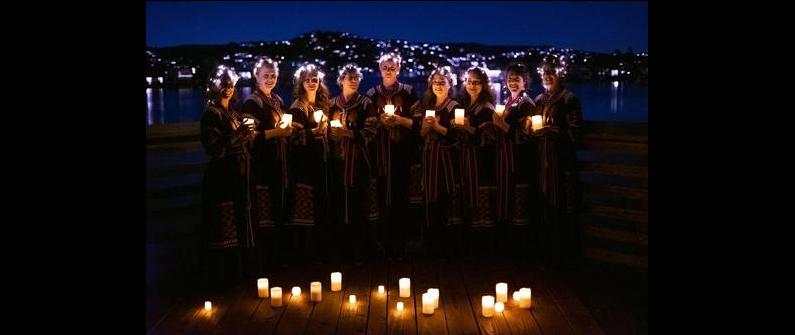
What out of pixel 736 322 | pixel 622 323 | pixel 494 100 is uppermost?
pixel 494 100

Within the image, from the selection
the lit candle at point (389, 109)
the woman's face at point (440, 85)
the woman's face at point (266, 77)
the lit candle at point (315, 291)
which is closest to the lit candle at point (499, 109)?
the woman's face at point (440, 85)

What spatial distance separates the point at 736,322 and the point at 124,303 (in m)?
2.38

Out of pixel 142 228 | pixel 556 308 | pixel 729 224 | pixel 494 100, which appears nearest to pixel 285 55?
pixel 494 100

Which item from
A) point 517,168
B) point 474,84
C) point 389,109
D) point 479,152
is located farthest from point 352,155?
point 517,168

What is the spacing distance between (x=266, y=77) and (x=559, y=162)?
266 centimetres

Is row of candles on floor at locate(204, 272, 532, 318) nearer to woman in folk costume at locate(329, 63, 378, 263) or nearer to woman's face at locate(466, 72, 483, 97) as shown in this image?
woman in folk costume at locate(329, 63, 378, 263)

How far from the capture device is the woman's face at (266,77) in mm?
6906

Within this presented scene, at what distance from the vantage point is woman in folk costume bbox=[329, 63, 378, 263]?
7.27 meters

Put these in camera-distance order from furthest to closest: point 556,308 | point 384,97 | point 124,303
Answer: point 384,97, point 556,308, point 124,303

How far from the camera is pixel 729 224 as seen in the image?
120 inches

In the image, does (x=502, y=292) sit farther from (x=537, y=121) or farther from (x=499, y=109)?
(x=499, y=109)

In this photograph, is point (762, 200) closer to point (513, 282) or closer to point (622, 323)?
point (622, 323)

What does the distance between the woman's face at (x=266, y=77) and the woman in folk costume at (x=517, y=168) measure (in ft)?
6.54

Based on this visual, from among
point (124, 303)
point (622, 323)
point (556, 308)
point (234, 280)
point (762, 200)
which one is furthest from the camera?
point (234, 280)
